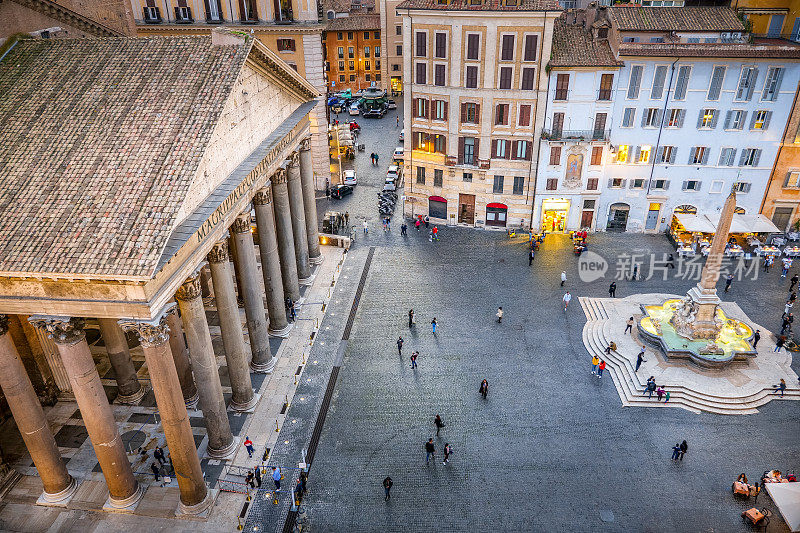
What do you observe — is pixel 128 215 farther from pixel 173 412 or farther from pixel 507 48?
pixel 507 48

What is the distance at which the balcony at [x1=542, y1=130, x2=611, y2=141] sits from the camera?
158 feet

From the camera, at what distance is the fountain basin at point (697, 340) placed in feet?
117

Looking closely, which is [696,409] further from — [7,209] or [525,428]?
[7,209]

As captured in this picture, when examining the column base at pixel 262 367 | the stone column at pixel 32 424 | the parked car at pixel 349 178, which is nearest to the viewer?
the stone column at pixel 32 424

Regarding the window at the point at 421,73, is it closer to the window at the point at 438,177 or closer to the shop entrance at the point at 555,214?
the window at the point at 438,177

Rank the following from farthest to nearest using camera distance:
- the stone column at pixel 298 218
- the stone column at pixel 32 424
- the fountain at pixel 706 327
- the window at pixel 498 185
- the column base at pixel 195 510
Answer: the window at pixel 498 185 < the stone column at pixel 298 218 < the fountain at pixel 706 327 < the column base at pixel 195 510 < the stone column at pixel 32 424

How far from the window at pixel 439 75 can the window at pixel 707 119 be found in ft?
70.3

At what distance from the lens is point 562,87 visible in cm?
4712

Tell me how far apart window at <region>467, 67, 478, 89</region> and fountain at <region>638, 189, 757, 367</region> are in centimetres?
2267

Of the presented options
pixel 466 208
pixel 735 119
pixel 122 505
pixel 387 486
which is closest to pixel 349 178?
pixel 466 208

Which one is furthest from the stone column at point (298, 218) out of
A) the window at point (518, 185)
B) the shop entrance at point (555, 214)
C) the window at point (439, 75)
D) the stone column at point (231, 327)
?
the shop entrance at point (555, 214)

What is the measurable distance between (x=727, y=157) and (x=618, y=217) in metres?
9.88

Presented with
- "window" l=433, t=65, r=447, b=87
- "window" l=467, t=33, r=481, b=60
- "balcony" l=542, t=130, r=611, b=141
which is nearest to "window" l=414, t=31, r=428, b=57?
"window" l=433, t=65, r=447, b=87

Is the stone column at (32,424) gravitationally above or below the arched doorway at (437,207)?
above
